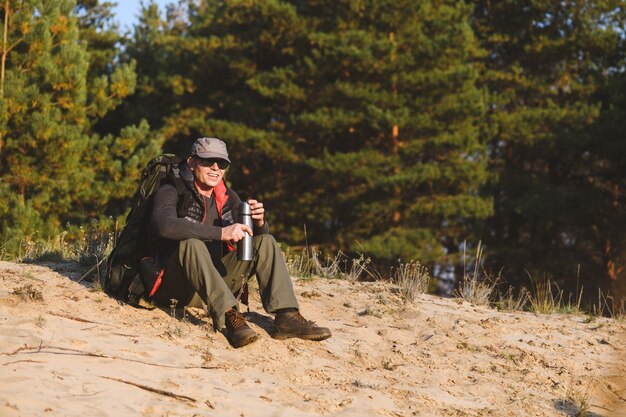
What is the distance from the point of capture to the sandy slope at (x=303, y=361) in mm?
5613

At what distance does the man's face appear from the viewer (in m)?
6.84

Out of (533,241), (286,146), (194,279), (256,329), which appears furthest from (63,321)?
(533,241)

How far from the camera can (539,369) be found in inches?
294

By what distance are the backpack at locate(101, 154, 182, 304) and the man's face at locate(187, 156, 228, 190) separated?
14 centimetres

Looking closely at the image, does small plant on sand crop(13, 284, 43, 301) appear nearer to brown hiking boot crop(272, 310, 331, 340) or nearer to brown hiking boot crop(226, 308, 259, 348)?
brown hiking boot crop(226, 308, 259, 348)

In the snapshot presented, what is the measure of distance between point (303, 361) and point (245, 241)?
3.01ft

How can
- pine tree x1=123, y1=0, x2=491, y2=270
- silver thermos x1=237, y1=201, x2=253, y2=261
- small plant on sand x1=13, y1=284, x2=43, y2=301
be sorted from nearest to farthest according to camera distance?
silver thermos x1=237, y1=201, x2=253, y2=261
small plant on sand x1=13, y1=284, x2=43, y2=301
pine tree x1=123, y1=0, x2=491, y2=270

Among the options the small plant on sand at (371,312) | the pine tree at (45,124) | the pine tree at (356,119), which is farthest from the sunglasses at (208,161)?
the pine tree at (356,119)

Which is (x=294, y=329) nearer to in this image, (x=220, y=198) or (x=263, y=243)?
(x=263, y=243)

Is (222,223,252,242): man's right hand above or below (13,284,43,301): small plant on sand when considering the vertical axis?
above

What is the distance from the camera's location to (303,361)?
6621 mm

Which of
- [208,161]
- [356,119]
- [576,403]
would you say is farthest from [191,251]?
[356,119]

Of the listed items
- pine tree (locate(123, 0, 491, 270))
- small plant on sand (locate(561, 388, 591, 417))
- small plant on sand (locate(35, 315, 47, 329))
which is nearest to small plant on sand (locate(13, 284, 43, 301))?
small plant on sand (locate(35, 315, 47, 329))

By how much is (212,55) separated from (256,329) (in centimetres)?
2271
